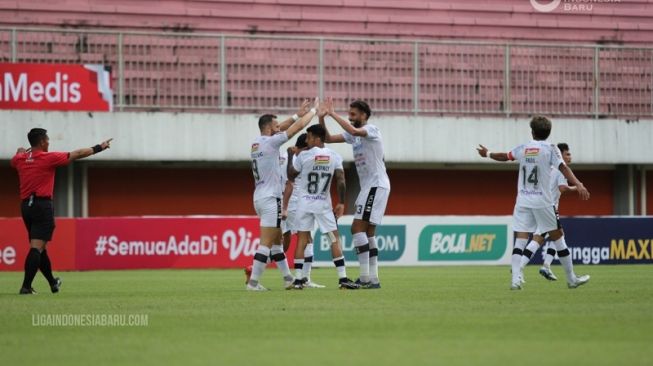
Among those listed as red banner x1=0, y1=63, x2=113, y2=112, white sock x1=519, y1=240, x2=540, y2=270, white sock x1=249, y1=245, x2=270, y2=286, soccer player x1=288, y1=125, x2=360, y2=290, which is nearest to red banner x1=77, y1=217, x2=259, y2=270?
red banner x1=0, y1=63, x2=113, y2=112

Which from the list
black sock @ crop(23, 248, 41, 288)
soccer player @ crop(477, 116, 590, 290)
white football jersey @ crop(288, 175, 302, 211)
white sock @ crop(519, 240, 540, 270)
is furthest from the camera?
white football jersey @ crop(288, 175, 302, 211)

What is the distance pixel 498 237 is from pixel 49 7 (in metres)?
11.6

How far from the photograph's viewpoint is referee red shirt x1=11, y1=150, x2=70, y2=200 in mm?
14805

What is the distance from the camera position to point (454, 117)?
29.8 metres

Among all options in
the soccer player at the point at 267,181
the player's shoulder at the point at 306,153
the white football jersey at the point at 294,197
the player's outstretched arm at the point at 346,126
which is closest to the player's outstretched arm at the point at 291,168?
the player's shoulder at the point at 306,153

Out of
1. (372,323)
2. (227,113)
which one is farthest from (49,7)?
(372,323)

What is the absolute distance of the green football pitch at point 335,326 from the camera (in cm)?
820

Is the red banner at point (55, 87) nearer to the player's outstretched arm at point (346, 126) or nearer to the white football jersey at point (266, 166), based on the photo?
the white football jersey at point (266, 166)

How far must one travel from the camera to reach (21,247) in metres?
25.0

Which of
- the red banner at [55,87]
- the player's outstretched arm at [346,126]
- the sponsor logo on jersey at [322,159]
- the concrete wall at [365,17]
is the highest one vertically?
the concrete wall at [365,17]

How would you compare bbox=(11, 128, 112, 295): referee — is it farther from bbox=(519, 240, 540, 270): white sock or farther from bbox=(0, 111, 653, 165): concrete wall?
bbox=(0, 111, 653, 165): concrete wall

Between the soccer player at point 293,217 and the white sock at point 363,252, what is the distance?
34.2 inches

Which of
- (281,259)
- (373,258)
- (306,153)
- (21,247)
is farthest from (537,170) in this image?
(21,247)

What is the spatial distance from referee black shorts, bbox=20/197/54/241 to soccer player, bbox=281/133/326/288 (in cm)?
325
